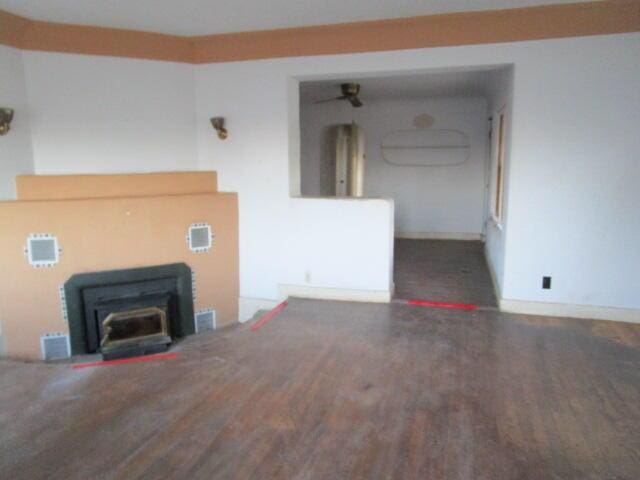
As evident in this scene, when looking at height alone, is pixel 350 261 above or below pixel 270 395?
above

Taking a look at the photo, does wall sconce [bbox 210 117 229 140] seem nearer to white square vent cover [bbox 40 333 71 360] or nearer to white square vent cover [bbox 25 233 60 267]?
white square vent cover [bbox 25 233 60 267]

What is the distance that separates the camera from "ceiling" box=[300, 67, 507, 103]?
16.7 feet

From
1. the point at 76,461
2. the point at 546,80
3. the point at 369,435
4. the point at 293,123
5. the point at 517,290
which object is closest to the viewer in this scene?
the point at 76,461

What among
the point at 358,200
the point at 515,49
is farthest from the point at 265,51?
the point at 515,49

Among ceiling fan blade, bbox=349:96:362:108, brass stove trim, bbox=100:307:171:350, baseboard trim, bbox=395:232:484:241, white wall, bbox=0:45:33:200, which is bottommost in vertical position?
brass stove trim, bbox=100:307:171:350

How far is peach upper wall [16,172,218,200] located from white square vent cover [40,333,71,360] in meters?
1.25

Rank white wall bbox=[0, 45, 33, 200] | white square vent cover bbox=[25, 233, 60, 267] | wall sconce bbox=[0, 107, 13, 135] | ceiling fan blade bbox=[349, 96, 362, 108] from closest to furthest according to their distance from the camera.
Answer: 1. wall sconce bbox=[0, 107, 13, 135]
2. white wall bbox=[0, 45, 33, 200]
3. white square vent cover bbox=[25, 233, 60, 267]
4. ceiling fan blade bbox=[349, 96, 362, 108]

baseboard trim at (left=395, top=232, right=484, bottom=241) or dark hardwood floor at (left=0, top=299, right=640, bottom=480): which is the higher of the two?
baseboard trim at (left=395, top=232, right=484, bottom=241)

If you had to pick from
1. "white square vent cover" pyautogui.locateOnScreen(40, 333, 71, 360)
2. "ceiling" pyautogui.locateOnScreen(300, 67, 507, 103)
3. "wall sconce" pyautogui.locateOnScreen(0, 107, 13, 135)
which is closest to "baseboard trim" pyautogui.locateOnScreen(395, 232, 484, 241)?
"ceiling" pyautogui.locateOnScreen(300, 67, 507, 103)

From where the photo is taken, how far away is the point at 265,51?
4336 mm

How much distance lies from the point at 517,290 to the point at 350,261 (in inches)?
59.6

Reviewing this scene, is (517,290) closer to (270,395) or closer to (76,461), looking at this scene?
(270,395)

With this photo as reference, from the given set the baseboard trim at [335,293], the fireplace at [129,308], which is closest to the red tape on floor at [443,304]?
the baseboard trim at [335,293]

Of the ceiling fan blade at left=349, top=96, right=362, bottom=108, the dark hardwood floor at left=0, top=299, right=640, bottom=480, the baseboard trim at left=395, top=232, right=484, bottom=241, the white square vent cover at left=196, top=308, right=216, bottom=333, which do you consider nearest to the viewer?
the dark hardwood floor at left=0, top=299, right=640, bottom=480
